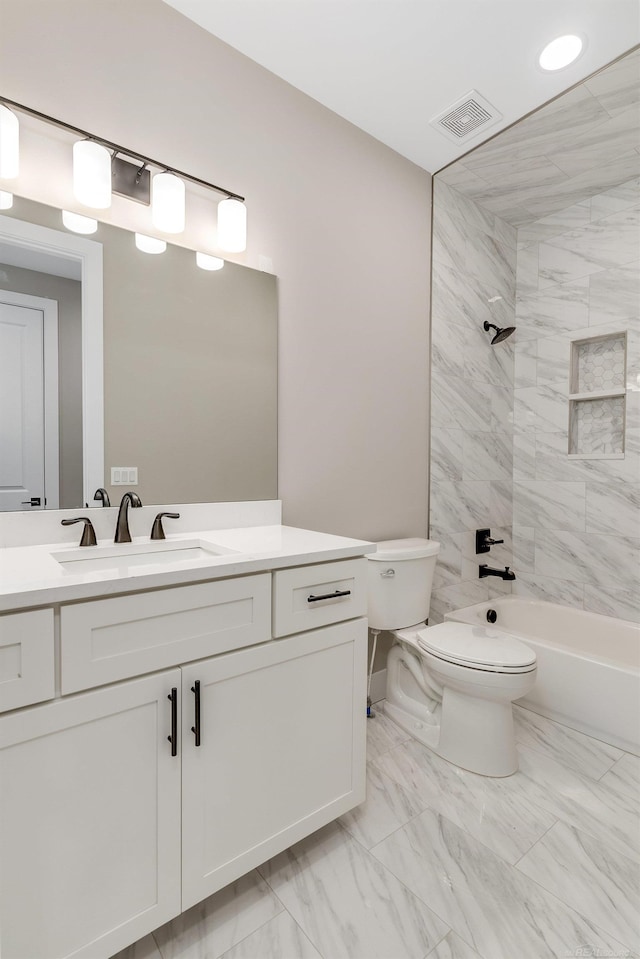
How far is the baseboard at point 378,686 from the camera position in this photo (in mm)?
2133

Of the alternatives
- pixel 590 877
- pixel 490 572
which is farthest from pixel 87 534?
pixel 490 572

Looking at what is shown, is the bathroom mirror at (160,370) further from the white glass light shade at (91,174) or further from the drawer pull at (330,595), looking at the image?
the drawer pull at (330,595)

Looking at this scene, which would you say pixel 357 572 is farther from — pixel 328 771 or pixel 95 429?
pixel 95 429

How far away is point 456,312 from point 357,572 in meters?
1.75

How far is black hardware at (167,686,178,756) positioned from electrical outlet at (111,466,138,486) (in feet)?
2.27

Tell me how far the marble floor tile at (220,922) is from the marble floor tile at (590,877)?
0.70m

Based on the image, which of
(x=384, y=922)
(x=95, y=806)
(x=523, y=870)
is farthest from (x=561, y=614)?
(x=95, y=806)

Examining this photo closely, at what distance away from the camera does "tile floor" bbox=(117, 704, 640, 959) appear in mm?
1070

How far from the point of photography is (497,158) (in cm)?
223

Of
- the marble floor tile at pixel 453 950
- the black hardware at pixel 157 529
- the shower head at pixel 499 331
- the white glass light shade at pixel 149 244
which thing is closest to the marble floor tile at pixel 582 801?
the marble floor tile at pixel 453 950

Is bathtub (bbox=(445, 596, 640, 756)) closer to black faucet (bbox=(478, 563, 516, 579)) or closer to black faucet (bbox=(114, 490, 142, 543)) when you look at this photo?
black faucet (bbox=(478, 563, 516, 579))

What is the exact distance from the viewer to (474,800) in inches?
60.7

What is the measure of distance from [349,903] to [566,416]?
2.49 m

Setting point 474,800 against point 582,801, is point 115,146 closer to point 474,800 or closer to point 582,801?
point 474,800
